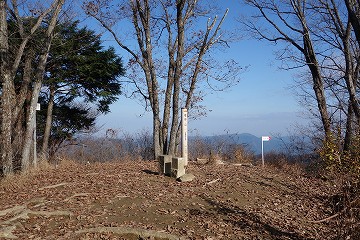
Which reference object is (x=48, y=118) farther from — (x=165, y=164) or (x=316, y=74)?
(x=316, y=74)

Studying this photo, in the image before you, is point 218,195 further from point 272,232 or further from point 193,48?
point 193,48

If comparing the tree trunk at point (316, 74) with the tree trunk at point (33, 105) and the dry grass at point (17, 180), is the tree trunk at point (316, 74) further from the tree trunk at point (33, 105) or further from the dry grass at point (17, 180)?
the dry grass at point (17, 180)

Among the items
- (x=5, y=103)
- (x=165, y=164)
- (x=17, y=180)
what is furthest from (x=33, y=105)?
(x=165, y=164)

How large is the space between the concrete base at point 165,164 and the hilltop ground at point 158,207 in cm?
23

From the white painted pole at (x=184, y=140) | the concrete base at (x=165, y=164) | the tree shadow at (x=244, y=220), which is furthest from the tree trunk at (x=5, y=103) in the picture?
the tree shadow at (x=244, y=220)

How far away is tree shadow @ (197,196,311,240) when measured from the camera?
5477 millimetres

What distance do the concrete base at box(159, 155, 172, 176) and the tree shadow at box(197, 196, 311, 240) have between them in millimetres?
1878

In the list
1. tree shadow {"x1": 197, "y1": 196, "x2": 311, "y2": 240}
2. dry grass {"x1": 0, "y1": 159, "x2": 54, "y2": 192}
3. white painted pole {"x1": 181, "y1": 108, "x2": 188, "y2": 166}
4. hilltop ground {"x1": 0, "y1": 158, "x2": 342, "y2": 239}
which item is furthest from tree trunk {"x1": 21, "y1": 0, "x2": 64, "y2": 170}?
tree shadow {"x1": 197, "y1": 196, "x2": 311, "y2": 240}

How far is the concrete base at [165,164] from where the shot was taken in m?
8.39

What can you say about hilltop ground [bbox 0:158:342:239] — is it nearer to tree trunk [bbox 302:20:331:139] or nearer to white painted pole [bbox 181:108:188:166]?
white painted pole [bbox 181:108:188:166]

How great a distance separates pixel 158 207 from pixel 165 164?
229 centimetres

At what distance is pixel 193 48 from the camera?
14.6m

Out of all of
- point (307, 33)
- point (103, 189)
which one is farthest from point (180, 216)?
point (307, 33)

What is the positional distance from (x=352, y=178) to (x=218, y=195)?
2.70 metres
